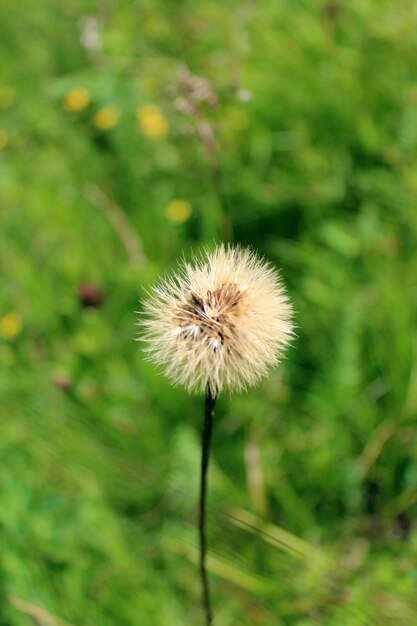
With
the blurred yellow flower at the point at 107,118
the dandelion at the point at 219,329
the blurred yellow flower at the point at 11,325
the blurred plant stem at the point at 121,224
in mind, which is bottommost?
the dandelion at the point at 219,329

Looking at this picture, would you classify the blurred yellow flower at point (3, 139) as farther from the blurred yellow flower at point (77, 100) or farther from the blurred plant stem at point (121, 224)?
the blurred plant stem at point (121, 224)

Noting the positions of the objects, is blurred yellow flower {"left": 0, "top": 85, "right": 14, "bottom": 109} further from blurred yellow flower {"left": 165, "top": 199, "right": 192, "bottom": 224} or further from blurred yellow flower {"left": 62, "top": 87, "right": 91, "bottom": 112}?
blurred yellow flower {"left": 165, "top": 199, "right": 192, "bottom": 224}

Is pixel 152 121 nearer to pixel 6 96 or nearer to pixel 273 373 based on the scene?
pixel 6 96

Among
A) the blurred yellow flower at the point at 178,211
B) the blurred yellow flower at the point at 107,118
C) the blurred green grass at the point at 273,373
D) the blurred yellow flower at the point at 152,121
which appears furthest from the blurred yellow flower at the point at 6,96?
the blurred yellow flower at the point at 178,211

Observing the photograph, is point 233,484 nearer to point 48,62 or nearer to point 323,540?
point 323,540

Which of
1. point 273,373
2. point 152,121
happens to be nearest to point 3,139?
point 152,121

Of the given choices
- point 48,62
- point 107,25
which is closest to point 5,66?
point 48,62
